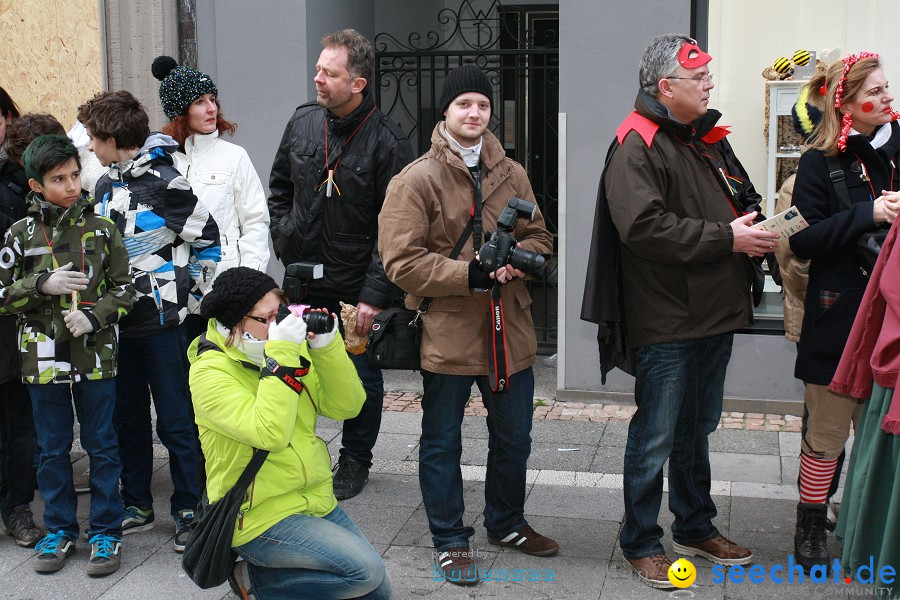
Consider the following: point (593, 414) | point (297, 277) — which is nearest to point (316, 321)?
point (297, 277)

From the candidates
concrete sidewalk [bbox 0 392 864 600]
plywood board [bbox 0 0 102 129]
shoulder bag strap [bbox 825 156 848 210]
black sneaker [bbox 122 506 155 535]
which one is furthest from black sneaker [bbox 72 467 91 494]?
shoulder bag strap [bbox 825 156 848 210]

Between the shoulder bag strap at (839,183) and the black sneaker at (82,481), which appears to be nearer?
the shoulder bag strap at (839,183)

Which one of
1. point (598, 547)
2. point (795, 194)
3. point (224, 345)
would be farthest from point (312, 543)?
point (795, 194)

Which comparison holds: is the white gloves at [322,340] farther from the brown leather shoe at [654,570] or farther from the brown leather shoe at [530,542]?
the brown leather shoe at [654,570]

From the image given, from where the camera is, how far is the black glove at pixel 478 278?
4.28m

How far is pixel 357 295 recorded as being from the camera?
17.9ft

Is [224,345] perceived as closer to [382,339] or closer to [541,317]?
[382,339]

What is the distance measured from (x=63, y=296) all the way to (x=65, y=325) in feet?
0.41

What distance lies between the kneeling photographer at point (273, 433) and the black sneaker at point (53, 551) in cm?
127

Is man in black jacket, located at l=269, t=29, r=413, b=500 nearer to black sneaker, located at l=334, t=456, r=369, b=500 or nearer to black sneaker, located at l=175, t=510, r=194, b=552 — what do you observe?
black sneaker, located at l=334, t=456, r=369, b=500

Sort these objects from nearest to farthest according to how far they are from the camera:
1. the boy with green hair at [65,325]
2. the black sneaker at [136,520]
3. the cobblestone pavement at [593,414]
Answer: the boy with green hair at [65,325]
the black sneaker at [136,520]
the cobblestone pavement at [593,414]

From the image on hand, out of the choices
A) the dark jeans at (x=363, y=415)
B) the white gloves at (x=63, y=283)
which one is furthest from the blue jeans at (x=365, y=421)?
the white gloves at (x=63, y=283)

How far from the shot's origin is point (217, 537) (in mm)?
3629

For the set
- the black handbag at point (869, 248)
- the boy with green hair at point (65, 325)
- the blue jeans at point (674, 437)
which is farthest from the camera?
the boy with green hair at point (65, 325)
